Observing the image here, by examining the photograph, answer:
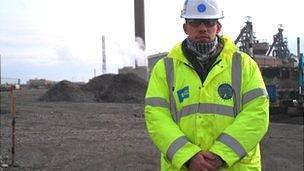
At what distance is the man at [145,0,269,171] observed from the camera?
3.94 metres

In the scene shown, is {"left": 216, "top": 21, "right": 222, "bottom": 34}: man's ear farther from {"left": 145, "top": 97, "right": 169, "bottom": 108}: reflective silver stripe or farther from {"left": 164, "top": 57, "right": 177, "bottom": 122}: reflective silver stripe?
{"left": 145, "top": 97, "right": 169, "bottom": 108}: reflective silver stripe

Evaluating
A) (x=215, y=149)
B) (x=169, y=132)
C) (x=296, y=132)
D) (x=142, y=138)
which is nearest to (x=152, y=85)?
(x=169, y=132)

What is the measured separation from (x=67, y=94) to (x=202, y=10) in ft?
146

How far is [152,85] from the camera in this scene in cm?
427

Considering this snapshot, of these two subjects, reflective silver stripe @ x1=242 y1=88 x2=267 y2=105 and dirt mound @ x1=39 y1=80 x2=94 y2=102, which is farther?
dirt mound @ x1=39 y1=80 x2=94 y2=102

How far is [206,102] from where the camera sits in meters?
4.11

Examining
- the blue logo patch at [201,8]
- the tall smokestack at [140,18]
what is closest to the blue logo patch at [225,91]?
the blue logo patch at [201,8]

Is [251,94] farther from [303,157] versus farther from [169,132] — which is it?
[303,157]

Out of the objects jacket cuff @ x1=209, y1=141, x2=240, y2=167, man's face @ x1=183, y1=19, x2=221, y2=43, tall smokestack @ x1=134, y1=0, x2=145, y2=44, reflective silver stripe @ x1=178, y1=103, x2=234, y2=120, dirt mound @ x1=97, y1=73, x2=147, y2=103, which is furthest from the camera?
tall smokestack @ x1=134, y1=0, x2=145, y2=44

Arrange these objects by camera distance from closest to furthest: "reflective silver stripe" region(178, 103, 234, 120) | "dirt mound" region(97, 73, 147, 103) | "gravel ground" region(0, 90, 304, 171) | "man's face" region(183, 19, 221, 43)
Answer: "reflective silver stripe" region(178, 103, 234, 120) → "man's face" region(183, 19, 221, 43) → "gravel ground" region(0, 90, 304, 171) → "dirt mound" region(97, 73, 147, 103)

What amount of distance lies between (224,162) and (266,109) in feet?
1.66

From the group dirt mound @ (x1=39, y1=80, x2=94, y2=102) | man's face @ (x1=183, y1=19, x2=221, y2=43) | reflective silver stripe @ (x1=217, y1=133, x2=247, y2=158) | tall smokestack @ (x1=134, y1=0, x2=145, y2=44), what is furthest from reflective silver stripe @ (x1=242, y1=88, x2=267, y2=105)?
tall smokestack @ (x1=134, y1=0, x2=145, y2=44)

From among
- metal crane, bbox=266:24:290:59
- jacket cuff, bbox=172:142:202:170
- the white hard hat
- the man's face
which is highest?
the white hard hat

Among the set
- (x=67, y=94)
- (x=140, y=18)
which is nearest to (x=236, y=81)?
(x=67, y=94)
